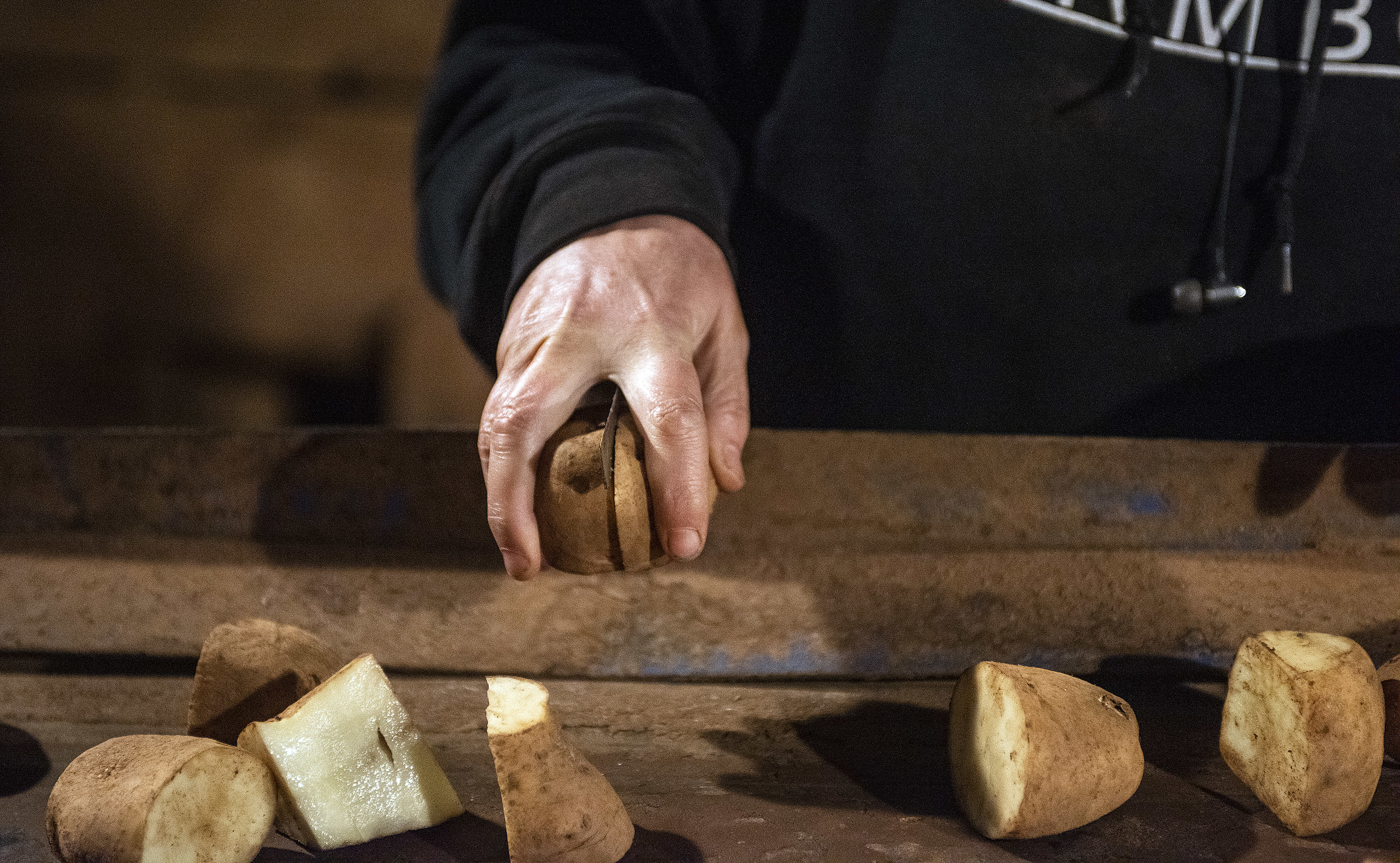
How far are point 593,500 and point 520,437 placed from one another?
10 cm

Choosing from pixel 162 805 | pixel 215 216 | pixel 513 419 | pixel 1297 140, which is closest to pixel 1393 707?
pixel 513 419

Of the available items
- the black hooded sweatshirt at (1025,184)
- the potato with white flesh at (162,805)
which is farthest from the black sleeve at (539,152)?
the potato with white flesh at (162,805)

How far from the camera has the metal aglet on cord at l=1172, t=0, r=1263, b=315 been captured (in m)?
1.58

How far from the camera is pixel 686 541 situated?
93 centimetres

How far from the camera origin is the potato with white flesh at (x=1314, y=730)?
0.82 metres

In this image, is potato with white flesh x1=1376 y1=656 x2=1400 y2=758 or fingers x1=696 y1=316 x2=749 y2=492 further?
fingers x1=696 y1=316 x2=749 y2=492

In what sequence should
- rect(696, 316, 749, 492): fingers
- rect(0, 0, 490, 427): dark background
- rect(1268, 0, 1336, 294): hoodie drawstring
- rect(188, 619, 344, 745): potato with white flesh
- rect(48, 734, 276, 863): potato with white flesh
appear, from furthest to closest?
1. rect(0, 0, 490, 427): dark background
2. rect(1268, 0, 1336, 294): hoodie drawstring
3. rect(696, 316, 749, 492): fingers
4. rect(188, 619, 344, 745): potato with white flesh
5. rect(48, 734, 276, 863): potato with white flesh

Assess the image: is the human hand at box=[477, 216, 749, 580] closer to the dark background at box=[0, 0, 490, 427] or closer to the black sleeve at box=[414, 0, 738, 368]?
the black sleeve at box=[414, 0, 738, 368]

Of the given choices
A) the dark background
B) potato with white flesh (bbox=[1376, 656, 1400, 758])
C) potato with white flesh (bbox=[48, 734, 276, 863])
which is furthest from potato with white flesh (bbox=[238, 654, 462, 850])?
the dark background

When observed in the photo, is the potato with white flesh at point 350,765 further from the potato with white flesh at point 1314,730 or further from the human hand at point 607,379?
the potato with white flesh at point 1314,730

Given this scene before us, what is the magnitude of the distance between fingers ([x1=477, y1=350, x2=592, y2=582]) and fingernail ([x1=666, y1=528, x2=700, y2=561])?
5.9 inches

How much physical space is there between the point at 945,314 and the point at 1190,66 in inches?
24.5

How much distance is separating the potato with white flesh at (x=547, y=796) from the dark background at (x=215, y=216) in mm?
3821

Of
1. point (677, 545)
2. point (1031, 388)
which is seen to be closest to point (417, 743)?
point (677, 545)
